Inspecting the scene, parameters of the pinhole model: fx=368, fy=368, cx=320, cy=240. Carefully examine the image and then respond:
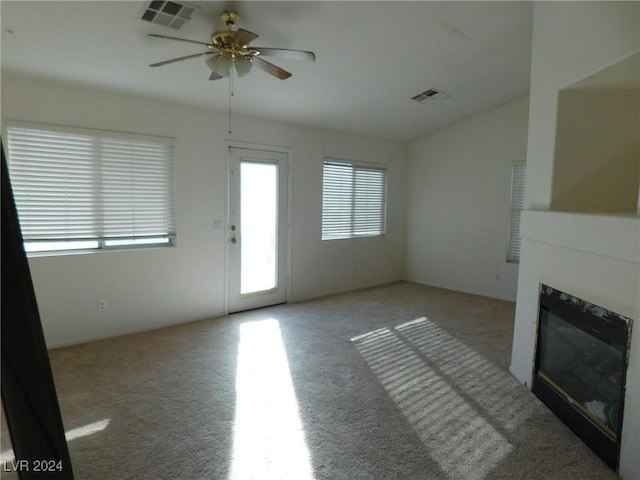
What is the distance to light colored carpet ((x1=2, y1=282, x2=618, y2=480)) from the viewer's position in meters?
2.07

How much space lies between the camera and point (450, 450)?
221 centimetres

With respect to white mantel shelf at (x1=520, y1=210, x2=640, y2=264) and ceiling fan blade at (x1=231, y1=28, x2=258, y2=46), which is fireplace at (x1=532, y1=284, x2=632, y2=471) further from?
ceiling fan blade at (x1=231, y1=28, x2=258, y2=46)

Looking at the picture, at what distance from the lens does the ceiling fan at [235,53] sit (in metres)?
2.41

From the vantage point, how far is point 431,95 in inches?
185

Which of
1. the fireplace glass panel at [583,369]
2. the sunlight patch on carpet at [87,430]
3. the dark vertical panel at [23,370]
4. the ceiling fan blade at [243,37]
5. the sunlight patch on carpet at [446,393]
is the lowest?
the sunlight patch on carpet at [87,430]

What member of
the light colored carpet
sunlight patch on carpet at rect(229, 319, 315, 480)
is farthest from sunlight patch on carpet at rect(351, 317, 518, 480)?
sunlight patch on carpet at rect(229, 319, 315, 480)

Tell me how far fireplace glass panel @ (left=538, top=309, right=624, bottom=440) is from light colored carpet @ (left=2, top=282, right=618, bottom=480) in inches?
9.0

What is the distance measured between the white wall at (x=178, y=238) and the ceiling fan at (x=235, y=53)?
60.6 inches

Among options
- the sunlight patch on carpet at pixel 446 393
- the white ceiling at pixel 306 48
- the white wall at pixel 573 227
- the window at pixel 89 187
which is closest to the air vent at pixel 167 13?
the white ceiling at pixel 306 48

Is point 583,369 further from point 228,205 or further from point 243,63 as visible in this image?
point 228,205

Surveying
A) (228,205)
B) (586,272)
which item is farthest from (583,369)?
(228,205)

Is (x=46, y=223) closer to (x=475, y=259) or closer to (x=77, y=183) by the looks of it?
(x=77, y=183)

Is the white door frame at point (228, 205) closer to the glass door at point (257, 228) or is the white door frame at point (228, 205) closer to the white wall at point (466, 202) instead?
the glass door at point (257, 228)

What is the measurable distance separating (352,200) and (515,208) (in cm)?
248
